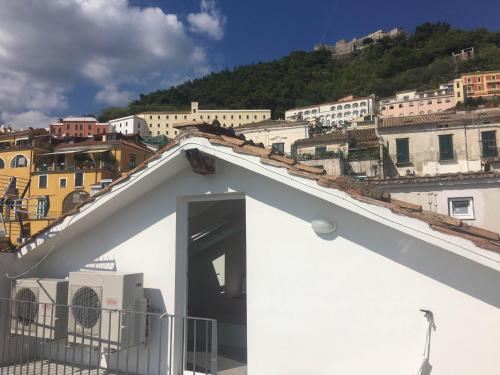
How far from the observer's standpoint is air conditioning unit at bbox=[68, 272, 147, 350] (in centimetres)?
513

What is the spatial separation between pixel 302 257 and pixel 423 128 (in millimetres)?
31701

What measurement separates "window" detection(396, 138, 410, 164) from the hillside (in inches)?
2923

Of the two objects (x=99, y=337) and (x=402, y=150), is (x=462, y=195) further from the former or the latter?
(x=99, y=337)

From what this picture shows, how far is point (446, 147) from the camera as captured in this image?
32.6m

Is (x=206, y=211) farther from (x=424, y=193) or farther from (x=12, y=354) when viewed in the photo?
(x=424, y=193)

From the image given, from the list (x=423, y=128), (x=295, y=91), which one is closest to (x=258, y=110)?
(x=295, y=91)

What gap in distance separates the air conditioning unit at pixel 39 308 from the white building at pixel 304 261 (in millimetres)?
479

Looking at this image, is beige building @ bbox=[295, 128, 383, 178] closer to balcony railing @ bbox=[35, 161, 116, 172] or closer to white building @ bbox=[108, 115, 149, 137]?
balcony railing @ bbox=[35, 161, 116, 172]

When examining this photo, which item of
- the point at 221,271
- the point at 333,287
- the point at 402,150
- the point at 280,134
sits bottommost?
the point at 221,271

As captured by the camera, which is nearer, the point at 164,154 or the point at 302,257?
the point at 302,257

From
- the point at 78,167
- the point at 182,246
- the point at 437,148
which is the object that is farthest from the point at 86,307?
the point at 78,167

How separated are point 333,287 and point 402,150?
3182cm

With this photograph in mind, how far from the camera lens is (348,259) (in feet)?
15.3

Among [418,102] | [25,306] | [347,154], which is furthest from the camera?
[418,102]
